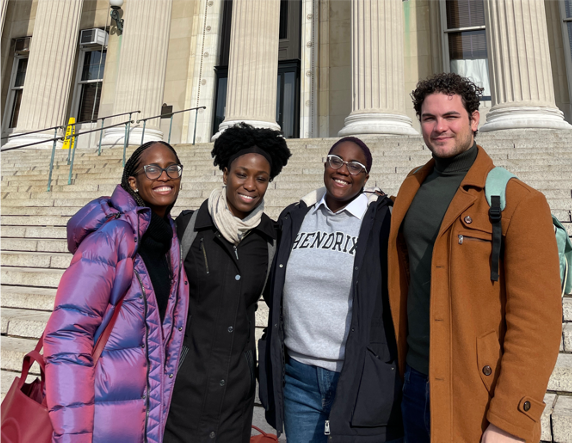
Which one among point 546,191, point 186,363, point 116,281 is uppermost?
point 546,191

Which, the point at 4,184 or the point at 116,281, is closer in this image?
the point at 116,281

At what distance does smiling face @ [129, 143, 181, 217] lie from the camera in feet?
7.07

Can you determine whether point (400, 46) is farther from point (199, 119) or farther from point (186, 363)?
point (186, 363)

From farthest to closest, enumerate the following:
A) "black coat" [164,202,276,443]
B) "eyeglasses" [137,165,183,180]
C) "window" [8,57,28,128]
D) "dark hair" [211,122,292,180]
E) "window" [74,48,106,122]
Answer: "window" [8,57,28,128] < "window" [74,48,106,122] < "dark hair" [211,122,292,180] < "eyeglasses" [137,165,183,180] < "black coat" [164,202,276,443]

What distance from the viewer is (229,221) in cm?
219

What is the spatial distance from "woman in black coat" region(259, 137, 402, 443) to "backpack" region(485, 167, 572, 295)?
58cm

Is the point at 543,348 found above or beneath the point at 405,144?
beneath

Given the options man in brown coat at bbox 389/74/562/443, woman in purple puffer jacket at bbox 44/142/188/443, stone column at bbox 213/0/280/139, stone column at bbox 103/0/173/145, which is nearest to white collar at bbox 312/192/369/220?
man in brown coat at bbox 389/74/562/443

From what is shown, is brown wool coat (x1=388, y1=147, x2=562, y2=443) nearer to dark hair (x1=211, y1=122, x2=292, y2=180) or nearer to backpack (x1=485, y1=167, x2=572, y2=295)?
backpack (x1=485, y1=167, x2=572, y2=295)

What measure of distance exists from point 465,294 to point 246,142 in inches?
55.3

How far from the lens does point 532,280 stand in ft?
5.01

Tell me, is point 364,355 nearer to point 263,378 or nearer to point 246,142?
point 263,378

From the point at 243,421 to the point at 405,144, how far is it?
8.25 m

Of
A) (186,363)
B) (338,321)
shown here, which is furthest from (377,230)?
(186,363)
